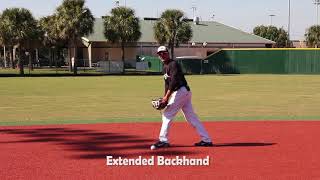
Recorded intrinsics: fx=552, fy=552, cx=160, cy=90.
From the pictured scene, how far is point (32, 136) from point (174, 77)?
12.9 feet

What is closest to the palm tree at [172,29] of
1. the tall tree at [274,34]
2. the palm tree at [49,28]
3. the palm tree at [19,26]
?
Answer: the palm tree at [49,28]

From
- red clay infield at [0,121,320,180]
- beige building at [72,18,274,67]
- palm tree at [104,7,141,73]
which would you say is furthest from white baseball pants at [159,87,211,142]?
beige building at [72,18,274,67]

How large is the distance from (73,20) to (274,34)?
230ft

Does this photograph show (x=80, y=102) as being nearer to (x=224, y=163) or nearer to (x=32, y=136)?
(x=32, y=136)

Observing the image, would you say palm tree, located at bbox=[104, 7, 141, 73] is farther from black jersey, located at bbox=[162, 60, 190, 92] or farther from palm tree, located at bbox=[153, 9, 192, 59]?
black jersey, located at bbox=[162, 60, 190, 92]

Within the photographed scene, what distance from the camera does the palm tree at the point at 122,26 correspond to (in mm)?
59875

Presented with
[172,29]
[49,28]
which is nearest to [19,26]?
[49,28]

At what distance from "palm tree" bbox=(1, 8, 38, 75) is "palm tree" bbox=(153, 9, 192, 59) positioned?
14901 mm

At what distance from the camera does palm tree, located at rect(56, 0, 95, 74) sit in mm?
56594

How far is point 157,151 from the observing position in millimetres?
9195

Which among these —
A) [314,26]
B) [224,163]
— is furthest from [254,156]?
[314,26]

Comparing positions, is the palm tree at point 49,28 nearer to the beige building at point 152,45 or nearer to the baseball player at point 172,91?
the beige building at point 152,45

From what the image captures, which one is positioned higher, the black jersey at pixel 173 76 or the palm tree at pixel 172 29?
the palm tree at pixel 172 29

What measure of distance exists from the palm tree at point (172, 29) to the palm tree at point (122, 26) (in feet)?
11.6
